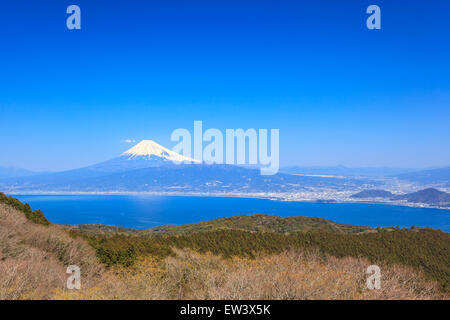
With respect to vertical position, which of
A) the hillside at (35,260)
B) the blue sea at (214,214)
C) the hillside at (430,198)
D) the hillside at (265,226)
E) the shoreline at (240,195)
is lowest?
the shoreline at (240,195)

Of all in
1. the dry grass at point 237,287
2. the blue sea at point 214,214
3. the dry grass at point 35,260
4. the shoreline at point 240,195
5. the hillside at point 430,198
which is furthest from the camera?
the shoreline at point 240,195

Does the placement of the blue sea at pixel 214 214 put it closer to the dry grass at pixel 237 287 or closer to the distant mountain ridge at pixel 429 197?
the distant mountain ridge at pixel 429 197

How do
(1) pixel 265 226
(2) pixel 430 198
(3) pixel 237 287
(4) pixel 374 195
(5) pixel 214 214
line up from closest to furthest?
(3) pixel 237 287 → (1) pixel 265 226 → (5) pixel 214 214 → (2) pixel 430 198 → (4) pixel 374 195

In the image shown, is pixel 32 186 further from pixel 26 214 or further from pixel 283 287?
pixel 283 287

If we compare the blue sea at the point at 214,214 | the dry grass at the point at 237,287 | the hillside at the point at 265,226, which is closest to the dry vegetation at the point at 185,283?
the dry grass at the point at 237,287

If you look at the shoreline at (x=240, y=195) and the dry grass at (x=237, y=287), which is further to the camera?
the shoreline at (x=240, y=195)

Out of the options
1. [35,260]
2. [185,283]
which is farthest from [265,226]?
[35,260]

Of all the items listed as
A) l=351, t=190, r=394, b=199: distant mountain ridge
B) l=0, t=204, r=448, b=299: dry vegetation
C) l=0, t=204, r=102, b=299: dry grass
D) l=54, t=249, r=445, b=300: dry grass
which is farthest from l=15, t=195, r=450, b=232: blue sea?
l=54, t=249, r=445, b=300: dry grass

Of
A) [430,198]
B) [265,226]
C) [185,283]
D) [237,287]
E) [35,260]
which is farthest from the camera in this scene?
[430,198]

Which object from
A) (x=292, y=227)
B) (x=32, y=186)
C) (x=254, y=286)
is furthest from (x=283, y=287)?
(x=32, y=186)

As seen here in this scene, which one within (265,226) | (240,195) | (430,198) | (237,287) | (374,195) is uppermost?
(237,287)

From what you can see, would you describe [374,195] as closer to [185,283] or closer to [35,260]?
[185,283]
